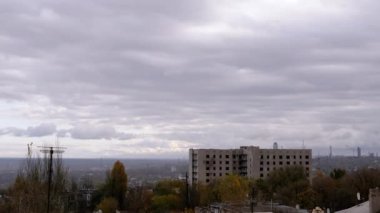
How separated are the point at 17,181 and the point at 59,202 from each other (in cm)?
746

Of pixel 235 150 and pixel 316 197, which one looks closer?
pixel 316 197

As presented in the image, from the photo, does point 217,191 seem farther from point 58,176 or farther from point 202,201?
point 58,176

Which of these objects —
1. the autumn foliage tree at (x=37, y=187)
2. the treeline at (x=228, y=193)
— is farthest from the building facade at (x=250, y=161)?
the autumn foliage tree at (x=37, y=187)

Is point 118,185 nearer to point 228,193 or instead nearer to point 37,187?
point 228,193

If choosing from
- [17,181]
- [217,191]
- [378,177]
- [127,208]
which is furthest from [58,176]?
[378,177]

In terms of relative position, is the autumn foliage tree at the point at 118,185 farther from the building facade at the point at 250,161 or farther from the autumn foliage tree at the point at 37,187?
the building facade at the point at 250,161

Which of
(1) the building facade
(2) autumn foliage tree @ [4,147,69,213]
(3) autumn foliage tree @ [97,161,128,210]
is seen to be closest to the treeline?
(3) autumn foliage tree @ [97,161,128,210]

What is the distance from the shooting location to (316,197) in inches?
3147

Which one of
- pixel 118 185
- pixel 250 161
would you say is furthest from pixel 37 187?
pixel 250 161

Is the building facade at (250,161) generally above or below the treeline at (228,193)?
above

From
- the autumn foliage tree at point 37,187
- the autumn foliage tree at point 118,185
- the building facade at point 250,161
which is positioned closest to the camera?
the autumn foliage tree at point 37,187

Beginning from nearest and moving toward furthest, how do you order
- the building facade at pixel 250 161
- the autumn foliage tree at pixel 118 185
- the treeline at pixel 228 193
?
the treeline at pixel 228 193 < the autumn foliage tree at pixel 118 185 < the building facade at pixel 250 161

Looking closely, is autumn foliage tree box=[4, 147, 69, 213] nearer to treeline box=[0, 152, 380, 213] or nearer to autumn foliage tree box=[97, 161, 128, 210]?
treeline box=[0, 152, 380, 213]

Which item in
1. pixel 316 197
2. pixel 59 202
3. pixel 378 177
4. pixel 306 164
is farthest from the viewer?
pixel 306 164
